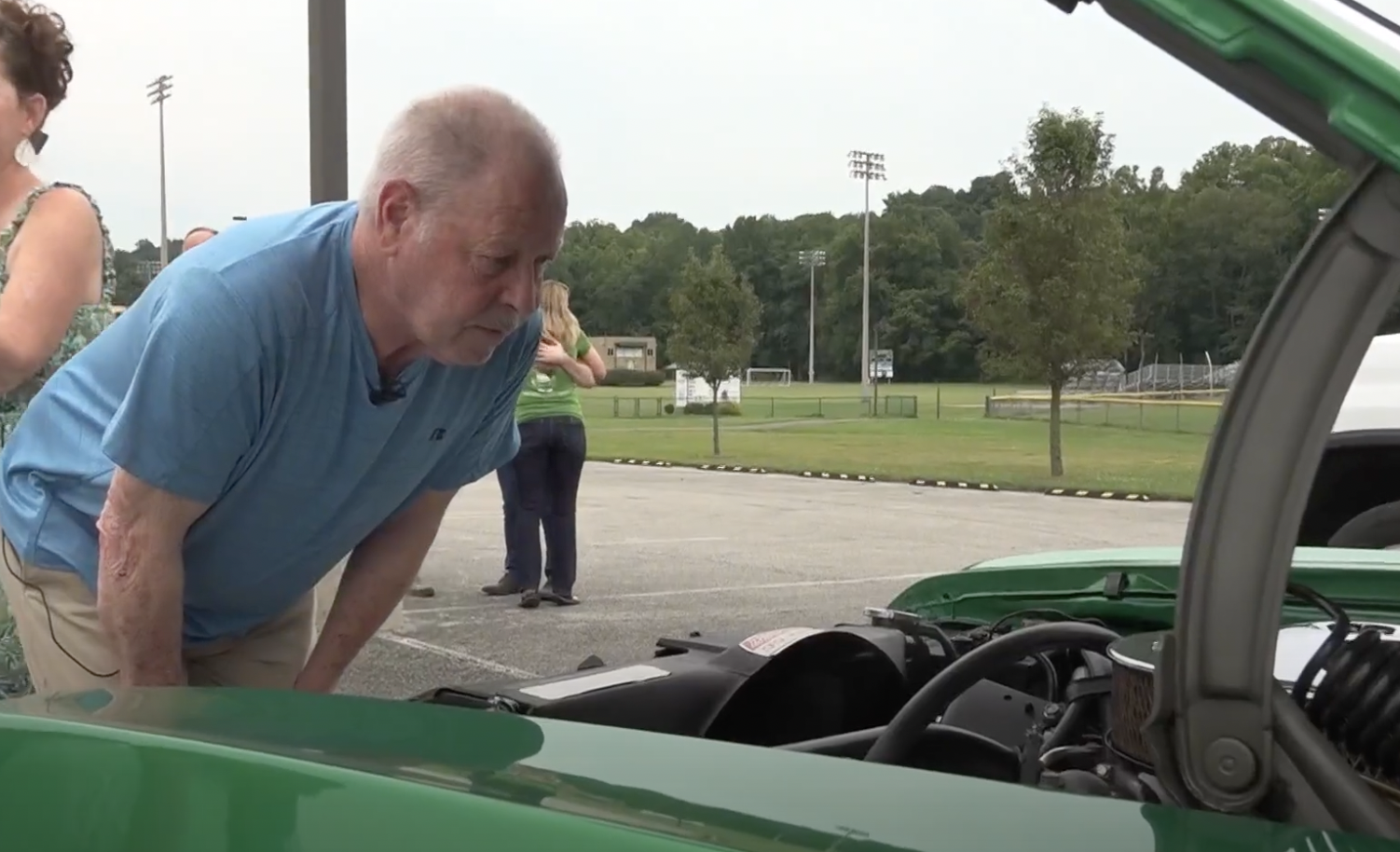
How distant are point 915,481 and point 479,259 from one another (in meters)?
16.7

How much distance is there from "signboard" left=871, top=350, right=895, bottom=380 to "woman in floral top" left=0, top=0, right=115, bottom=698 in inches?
1330

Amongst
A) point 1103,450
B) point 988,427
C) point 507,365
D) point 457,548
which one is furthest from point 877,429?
point 507,365

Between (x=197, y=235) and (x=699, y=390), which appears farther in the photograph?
(x=699, y=390)

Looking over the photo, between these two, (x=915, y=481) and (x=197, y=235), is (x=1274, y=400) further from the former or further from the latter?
(x=915, y=481)

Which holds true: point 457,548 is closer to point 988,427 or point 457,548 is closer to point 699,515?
point 699,515

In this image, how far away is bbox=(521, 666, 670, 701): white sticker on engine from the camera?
1645mm

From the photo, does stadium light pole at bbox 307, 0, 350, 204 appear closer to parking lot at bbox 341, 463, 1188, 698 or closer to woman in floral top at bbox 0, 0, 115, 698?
parking lot at bbox 341, 463, 1188, 698

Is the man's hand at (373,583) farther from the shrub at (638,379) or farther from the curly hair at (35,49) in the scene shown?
the shrub at (638,379)

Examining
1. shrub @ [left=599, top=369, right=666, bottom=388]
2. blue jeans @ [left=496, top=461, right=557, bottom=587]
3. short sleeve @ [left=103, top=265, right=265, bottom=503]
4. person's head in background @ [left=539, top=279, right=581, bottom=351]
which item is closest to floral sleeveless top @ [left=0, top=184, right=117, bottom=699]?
short sleeve @ [left=103, top=265, right=265, bottom=503]

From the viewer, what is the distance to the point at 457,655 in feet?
19.2

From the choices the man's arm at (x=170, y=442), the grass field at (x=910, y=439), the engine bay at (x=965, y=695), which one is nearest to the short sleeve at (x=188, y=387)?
the man's arm at (x=170, y=442)

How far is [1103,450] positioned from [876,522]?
1158cm

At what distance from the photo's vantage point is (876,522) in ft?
40.8

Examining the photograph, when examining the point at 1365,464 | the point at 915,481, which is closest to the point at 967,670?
the point at 1365,464
